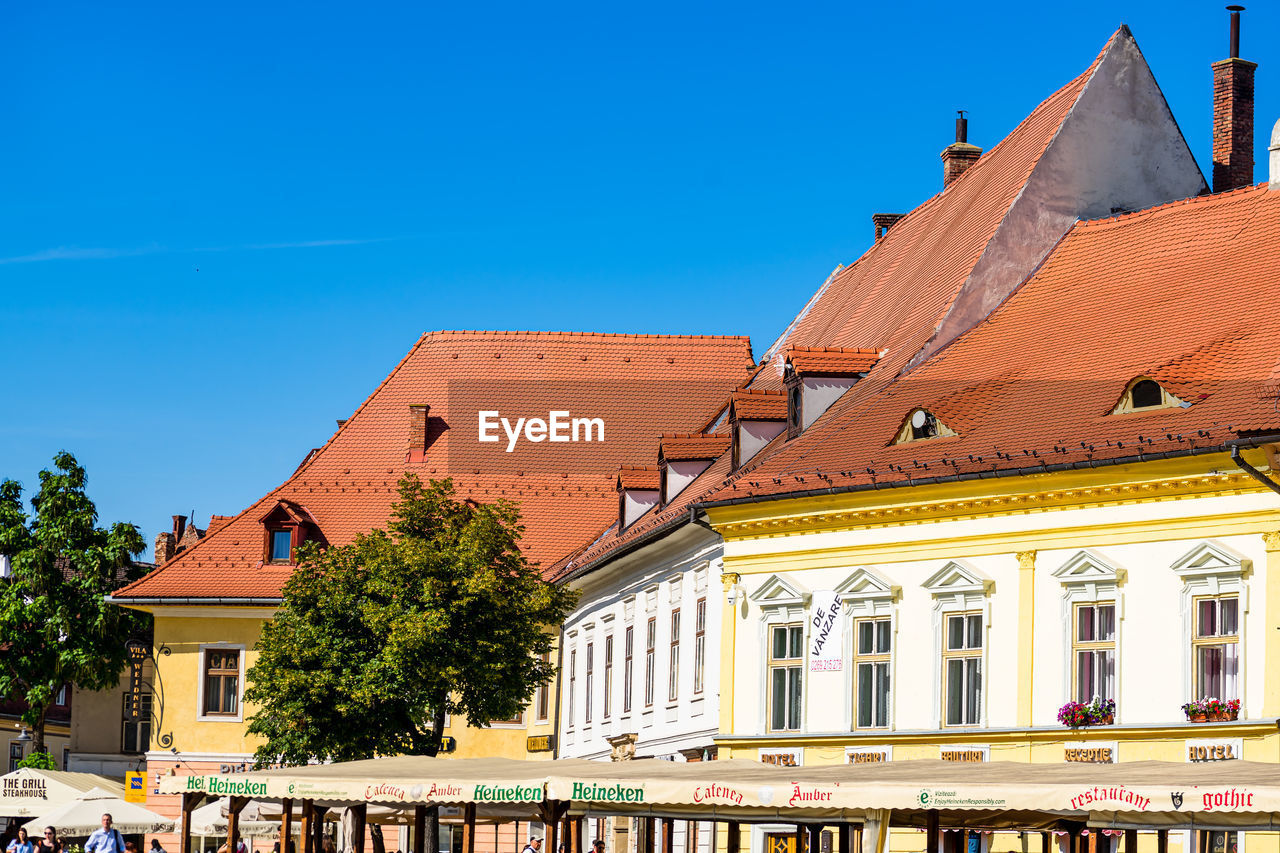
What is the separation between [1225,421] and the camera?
1024 inches

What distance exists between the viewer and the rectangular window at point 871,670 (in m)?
30.3

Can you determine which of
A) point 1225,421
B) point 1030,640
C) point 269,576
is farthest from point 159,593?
point 1225,421

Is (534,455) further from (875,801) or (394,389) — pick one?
(875,801)

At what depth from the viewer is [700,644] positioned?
35344 mm

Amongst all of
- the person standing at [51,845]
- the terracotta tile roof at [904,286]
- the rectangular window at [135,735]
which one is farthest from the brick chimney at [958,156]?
the rectangular window at [135,735]

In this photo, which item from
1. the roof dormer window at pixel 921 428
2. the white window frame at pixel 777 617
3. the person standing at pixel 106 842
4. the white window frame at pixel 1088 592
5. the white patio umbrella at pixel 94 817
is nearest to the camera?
the white window frame at pixel 1088 592

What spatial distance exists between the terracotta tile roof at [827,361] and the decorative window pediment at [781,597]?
4.57 metres

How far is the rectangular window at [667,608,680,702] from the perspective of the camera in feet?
121

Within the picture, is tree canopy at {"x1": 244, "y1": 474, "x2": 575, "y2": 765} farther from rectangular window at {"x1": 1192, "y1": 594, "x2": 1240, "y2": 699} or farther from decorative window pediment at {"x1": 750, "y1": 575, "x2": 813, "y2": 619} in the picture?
rectangular window at {"x1": 1192, "y1": 594, "x2": 1240, "y2": 699}

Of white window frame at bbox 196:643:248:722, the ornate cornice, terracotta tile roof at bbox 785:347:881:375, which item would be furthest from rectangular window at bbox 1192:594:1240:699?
white window frame at bbox 196:643:248:722

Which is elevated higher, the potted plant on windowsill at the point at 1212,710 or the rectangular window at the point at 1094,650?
the rectangular window at the point at 1094,650

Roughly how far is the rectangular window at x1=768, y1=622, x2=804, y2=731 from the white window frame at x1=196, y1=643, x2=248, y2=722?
72.9ft

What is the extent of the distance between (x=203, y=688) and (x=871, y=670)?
81.6ft

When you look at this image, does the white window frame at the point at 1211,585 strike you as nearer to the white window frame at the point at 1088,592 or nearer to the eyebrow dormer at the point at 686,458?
the white window frame at the point at 1088,592
